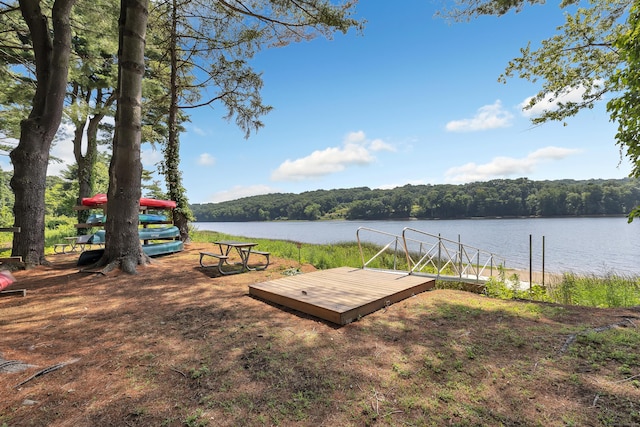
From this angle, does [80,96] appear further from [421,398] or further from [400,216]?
[400,216]

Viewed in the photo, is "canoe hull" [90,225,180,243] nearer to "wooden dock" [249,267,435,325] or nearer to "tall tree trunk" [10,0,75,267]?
"tall tree trunk" [10,0,75,267]

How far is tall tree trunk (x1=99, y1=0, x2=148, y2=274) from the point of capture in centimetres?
611

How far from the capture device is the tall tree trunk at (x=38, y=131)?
254 inches

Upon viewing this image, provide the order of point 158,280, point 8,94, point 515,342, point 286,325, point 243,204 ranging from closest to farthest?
point 515,342, point 286,325, point 158,280, point 8,94, point 243,204

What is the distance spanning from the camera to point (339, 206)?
81.9 meters

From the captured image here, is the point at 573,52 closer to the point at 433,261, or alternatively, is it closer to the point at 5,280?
the point at 433,261

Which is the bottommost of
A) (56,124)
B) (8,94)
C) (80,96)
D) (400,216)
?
(400,216)

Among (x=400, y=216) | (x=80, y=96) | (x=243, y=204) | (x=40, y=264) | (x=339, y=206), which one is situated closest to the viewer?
(x=40, y=264)

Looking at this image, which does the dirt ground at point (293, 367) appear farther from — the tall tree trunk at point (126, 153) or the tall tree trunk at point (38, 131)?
the tall tree trunk at point (38, 131)

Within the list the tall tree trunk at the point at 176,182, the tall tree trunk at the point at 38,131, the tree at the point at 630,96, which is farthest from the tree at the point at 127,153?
the tree at the point at 630,96

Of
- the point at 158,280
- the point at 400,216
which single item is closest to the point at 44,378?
the point at 158,280

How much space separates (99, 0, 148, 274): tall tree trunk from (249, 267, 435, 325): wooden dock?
11.0 feet

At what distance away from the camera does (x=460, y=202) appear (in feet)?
199

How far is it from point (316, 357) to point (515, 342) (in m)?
1.96
